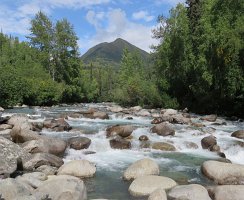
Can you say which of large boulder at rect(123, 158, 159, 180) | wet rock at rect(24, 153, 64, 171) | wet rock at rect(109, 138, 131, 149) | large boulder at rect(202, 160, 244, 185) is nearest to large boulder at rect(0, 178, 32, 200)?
wet rock at rect(24, 153, 64, 171)

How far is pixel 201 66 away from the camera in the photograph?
34.6 meters

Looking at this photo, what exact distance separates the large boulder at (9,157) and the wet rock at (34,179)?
0.76m

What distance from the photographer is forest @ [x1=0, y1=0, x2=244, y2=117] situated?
30.6 meters

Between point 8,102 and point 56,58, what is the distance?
85.8 feet

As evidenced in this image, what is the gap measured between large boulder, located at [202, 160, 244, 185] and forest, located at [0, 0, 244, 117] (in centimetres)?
1761

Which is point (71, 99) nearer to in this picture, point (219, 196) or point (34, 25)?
point (34, 25)

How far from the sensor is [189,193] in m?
9.85

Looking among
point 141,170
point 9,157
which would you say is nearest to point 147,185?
point 141,170

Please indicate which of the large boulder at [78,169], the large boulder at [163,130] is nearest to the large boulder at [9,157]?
the large boulder at [78,169]

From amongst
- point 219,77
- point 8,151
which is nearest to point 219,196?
point 8,151

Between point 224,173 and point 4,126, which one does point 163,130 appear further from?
point 4,126

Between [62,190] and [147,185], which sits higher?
[62,190]

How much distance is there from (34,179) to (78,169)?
75.7 inches

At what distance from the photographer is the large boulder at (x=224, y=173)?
11766mm
